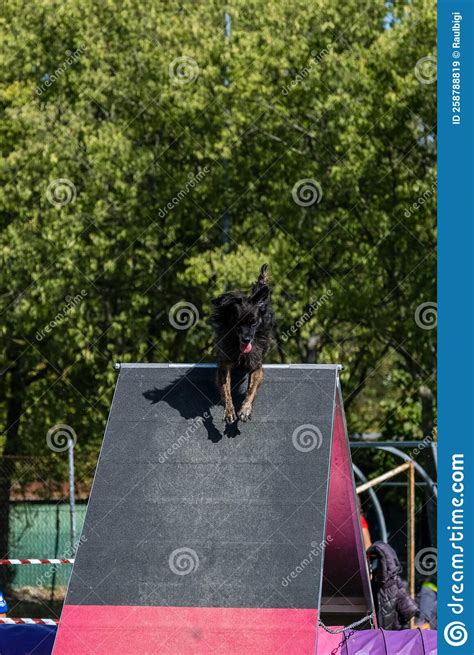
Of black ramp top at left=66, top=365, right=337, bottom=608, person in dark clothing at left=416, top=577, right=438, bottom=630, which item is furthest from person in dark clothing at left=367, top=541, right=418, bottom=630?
black ramp top at left=66, top=365, right=337, bottom=608

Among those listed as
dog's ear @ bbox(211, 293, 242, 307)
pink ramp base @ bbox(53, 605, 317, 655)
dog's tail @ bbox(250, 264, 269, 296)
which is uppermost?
dog's tail @ bbox(250, 264, 269, 296)

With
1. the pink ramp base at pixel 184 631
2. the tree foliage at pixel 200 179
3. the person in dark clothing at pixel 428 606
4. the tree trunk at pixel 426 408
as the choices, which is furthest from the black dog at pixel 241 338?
the tree trunk at pixel 426 408

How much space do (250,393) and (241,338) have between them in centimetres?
47

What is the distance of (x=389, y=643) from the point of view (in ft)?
26.8

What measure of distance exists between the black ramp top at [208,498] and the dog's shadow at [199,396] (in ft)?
0.04

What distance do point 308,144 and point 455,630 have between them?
14.0m

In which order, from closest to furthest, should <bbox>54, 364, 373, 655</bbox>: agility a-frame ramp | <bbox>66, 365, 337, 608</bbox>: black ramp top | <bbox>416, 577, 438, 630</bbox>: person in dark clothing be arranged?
<bbox>54, 364, 373, 655</bbox>: agility a-frame ramp < <bbox>66, 365, 337, 608</bbox>: black ramp top < <bbox>416, 577, 438, 630</bbox>: person in dark clothing

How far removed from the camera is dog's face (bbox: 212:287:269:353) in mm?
8547

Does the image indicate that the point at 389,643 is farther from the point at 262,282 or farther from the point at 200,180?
the point at 200,180

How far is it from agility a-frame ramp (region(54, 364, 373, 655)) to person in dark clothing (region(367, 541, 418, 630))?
1.35 metres

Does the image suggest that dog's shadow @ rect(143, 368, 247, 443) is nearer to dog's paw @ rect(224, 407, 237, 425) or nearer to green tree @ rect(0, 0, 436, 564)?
dog's paw @ rect(224, 407, 237, 425)

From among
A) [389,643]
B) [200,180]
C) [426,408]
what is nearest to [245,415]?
[389,643]

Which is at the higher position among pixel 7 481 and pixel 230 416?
pixel 230 416

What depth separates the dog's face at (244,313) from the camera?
28.0 feet
